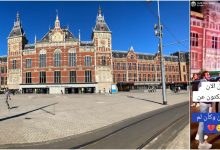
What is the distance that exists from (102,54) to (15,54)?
21.5 m

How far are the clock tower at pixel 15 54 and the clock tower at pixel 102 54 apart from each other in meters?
18.1

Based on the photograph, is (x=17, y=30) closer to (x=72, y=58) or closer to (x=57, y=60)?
(x=57, y=60)

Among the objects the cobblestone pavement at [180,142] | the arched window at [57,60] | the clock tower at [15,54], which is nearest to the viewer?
the cobblestone pavement at [180,142]

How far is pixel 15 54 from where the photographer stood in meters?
72.2

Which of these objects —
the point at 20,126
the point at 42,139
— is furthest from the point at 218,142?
the point at 20,126

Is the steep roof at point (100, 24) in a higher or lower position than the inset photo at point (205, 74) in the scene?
higher

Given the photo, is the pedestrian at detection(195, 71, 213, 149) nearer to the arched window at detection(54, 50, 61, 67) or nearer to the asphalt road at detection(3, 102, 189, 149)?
the asphalt road at detection(3, 102, 189, 149)

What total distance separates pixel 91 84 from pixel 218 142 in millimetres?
70108

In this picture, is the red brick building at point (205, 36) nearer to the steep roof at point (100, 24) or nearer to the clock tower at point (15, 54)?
the clock tower at point (15, 54)

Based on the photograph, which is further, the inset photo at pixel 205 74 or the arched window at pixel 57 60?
the arched window at pixel 57 60

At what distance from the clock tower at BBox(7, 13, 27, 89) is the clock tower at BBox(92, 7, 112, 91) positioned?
1807 cm

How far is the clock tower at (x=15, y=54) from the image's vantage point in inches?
2729

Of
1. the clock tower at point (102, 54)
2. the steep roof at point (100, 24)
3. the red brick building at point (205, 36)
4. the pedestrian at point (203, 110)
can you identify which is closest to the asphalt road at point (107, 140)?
the pedestrian at point (203, 110)

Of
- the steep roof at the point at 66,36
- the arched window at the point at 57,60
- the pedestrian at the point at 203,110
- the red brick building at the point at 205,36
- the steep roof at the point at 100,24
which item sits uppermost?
the steep roof at the point at 100,24
